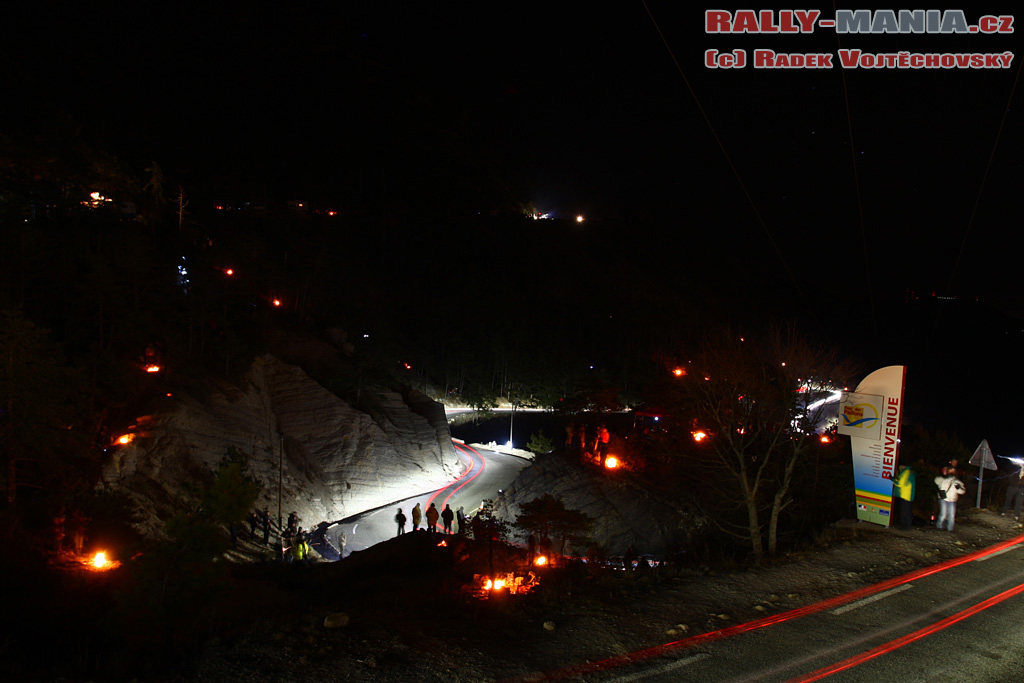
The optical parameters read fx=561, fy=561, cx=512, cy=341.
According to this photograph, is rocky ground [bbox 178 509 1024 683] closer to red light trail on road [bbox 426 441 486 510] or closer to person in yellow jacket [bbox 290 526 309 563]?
person in yellow jacket [bbox 290 526 309 563]

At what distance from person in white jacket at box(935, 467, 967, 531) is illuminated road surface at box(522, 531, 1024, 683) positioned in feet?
10.6

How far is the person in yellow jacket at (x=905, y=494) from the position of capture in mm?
11555

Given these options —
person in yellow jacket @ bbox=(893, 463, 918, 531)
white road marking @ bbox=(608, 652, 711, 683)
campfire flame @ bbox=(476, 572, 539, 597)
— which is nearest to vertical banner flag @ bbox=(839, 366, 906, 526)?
person in yellow jacket @ bbox=(893, 463, 918, 531)

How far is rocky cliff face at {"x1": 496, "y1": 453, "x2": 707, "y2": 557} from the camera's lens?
2148 cm

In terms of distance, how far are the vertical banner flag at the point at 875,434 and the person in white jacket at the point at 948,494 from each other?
92 centimetres

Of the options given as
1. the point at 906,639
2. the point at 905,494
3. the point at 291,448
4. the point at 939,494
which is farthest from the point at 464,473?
the point at 906,639

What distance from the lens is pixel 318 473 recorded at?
28.7 meters

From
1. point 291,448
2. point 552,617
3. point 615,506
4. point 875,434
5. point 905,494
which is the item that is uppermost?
point 875,434

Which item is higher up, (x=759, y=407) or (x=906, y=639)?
(x=759, y=407)

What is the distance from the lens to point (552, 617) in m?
7.16

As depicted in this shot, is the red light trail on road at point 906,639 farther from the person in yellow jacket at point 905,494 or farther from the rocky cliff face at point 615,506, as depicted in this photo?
the rocky cliff face at point 615,506

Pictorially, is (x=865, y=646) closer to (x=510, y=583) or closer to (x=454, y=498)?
(x=510, y=583)

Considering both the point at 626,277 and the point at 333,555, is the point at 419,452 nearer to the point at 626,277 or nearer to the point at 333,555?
the point at 333,555

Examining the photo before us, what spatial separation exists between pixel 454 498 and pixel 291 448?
882 cm
